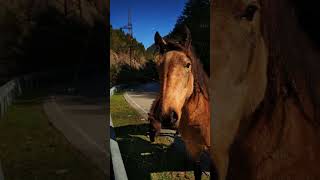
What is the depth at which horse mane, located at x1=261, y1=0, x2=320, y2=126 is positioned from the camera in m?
0.50

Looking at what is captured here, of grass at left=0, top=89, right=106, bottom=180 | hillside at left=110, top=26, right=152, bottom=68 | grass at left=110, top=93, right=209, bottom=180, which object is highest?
hillside at left=110, top=26, right=152, bottom=68

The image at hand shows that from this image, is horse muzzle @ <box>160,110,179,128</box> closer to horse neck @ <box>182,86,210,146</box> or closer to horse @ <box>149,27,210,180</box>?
horse @ <box>149,27,210,180</box>

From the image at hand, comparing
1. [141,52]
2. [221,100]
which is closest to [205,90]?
[141,52]

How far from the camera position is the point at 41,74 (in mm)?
1324

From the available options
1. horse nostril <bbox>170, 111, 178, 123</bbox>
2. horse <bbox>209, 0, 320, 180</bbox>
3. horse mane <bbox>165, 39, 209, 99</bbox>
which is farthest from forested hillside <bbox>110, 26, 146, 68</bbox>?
horse <bbox>209, 0, 320, 180</bbox>

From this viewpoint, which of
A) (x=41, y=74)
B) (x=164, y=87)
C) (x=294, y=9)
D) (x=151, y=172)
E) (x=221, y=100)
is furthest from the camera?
(x=151, y=172)

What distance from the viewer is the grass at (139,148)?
1455 millimetres

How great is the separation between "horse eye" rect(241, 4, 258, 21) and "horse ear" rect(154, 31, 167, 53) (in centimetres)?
32

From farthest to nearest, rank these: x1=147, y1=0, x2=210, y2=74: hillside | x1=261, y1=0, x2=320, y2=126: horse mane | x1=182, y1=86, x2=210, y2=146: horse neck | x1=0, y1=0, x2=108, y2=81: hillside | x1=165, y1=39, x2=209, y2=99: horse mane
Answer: x1=0, y1=0, x2=108, y2=81: hillside < x1=182, y1=86, x2=210, y2=146: horse neck < x1=165, y1=39, x2=209, y2=99: horse mane < x1=147, y1=0, x2=210, y2=74: hillside < x1=261, y1=0, x2=320, y2=126: horse mane

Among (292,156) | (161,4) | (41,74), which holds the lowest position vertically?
(292,156)

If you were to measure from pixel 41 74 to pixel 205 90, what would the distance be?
0.61 metres

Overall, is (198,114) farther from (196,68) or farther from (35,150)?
(35,150)

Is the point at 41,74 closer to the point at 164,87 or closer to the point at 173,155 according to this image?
the point at 164,87

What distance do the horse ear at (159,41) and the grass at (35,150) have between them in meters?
1.46
